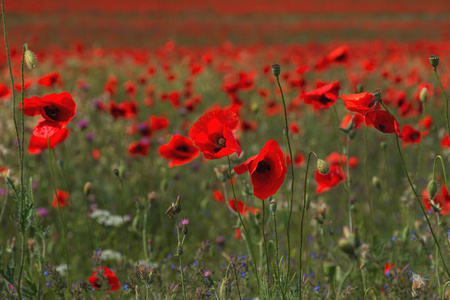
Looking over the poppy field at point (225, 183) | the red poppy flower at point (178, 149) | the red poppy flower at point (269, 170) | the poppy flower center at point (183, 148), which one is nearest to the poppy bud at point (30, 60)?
the poppy field at point (225, 183)

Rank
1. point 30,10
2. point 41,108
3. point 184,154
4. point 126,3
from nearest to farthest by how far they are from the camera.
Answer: point 41,108 → point 184,154 → point 30,10 → point 126,3

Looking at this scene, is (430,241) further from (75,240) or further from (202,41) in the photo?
(202,41)

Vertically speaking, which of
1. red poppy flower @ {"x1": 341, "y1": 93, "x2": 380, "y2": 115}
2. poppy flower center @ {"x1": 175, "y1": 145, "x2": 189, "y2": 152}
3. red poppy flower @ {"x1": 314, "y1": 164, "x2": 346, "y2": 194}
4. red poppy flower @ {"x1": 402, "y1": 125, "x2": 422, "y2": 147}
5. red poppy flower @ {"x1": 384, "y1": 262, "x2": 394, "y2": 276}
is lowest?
red poppy flower @ {"x1": 384, "y1": 262, "x2": 394, "y2": 276}

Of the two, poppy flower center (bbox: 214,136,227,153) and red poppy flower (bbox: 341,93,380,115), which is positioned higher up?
red poppy flower (bbox: 341,93,380,115)

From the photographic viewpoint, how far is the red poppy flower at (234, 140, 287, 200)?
1247mm

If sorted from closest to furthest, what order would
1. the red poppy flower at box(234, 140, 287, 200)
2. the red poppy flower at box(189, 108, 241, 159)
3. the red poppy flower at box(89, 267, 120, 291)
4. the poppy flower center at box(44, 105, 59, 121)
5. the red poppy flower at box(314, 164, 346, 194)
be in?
the red poppy flower at box(234, 140, 287, 200) → the red poppy flower at box(189, 108, 241, 159) → the poppy flower center at box(44, 105, 59, 121) → the red poppy flower at box(89, 267, 120, 291) → the red poppy flower at box(314, 164, 346, 194)

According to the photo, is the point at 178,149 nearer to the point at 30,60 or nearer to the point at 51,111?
the point at 51,111

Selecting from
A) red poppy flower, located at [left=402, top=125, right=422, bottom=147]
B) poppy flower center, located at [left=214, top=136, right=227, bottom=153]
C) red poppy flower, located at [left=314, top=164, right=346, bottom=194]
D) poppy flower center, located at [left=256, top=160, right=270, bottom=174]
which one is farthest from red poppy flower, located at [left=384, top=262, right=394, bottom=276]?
poppy flower center, located at [left=214, top=136, right=227, bottom=153]

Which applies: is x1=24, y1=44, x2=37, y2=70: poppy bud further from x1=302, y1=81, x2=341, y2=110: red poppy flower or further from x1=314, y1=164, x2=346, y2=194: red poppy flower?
x1=314, y1=164, x2=346, y2=194: red poppy flower

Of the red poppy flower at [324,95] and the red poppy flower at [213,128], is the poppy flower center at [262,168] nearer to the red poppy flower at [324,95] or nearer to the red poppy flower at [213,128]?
the red poppy flower at [213,128]

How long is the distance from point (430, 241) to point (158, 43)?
14.3 m

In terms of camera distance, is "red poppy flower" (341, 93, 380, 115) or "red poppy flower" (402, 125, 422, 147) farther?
"red poppy flower" (402, 125, 422, 147)

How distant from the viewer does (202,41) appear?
52.8 feet

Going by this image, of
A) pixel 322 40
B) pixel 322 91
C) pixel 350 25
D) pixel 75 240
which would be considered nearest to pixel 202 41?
pixel 322 40
